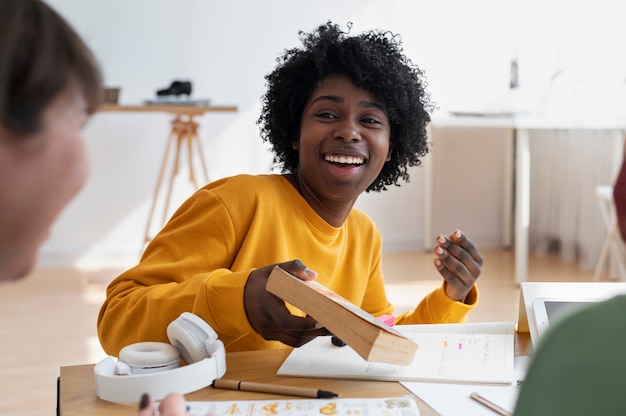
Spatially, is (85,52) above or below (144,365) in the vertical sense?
above

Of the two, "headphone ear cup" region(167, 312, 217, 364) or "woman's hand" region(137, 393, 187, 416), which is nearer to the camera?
"woman's hand" region(137, 393, 187, 416)

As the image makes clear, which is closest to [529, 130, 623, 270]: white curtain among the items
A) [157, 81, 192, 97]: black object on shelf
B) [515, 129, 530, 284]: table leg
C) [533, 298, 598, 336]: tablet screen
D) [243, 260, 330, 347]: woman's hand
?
[515, 129, 530, 284]: table leg

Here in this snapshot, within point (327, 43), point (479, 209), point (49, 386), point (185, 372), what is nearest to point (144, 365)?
point (185, 372)

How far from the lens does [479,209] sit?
575 cm

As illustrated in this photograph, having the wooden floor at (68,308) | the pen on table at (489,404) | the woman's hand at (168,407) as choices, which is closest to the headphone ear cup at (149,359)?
the woman's hand at (168,407)

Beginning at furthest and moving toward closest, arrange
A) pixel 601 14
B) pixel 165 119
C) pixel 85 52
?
pixel 165 119, pixel 601 14, pixel 85 52

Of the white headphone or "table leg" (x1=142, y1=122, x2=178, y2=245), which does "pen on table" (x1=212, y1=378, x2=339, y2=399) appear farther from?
"table leg" (x1=142, y1=122, x2=178, y2=245)

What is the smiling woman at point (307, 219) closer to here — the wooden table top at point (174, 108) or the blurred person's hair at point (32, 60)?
the blurred person's hair at point (32, 60)

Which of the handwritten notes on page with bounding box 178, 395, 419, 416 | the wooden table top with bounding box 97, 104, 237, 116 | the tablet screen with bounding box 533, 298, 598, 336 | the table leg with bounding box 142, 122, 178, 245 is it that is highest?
the tablet screen with bounding box 533, 298, 598, 336

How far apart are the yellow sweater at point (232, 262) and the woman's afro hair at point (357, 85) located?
6.3 inches

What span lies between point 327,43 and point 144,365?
80 cm

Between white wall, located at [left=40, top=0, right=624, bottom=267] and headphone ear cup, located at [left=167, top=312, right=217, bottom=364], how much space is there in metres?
3.89

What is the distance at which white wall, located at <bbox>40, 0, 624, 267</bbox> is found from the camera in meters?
5.08

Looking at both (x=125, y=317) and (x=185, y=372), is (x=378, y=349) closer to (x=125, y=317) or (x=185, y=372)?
(x=185, y=372)
